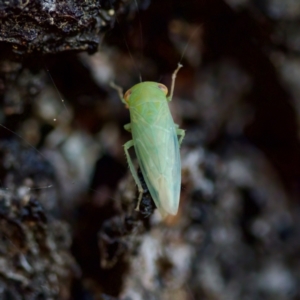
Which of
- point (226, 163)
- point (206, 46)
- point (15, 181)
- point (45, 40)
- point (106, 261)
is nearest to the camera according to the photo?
point (45, 40)

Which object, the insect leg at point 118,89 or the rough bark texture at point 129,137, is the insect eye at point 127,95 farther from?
the rough bark texture at point 129,137

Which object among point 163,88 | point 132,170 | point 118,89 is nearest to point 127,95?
point 118,89

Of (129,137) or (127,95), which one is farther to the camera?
(129,137)

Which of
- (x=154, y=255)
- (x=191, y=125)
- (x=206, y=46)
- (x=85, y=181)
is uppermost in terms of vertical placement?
(x=206, y=46)

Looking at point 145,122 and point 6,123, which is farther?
point 145,122

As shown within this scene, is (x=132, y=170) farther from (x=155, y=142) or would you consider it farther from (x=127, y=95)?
(x=127, y=95)

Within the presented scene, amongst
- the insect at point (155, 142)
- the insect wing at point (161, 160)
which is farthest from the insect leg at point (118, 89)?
the insect wing at point (161, 160)

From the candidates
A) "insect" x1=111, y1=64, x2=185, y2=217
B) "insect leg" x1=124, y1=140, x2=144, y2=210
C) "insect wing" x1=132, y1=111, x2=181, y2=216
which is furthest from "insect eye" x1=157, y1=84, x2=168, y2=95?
"insect leg" x1=124, y1=140, x2=144, y2=210

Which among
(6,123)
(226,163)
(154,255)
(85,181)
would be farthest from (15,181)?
(226,163)

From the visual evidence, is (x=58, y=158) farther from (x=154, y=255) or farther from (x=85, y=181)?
(x=154, y=255)
